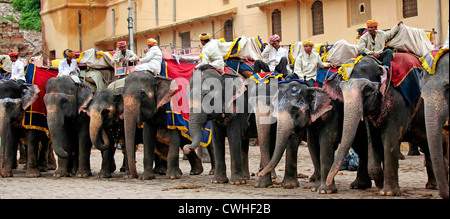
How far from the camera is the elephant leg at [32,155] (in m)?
15.2

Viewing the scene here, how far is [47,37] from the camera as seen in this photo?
50.0m

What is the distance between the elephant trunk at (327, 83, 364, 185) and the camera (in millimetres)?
10113

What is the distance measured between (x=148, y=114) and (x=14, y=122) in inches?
125

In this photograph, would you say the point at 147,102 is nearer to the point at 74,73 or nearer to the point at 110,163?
the point at 110,163

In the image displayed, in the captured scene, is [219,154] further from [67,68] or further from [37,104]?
[67,68]

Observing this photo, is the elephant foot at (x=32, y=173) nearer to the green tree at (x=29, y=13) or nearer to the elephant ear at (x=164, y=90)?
the elephant ear at (x=164, y=90)

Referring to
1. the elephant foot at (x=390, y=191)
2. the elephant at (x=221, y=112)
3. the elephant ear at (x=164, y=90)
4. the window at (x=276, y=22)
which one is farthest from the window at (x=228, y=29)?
the elephant foot at (x=390, y=191)

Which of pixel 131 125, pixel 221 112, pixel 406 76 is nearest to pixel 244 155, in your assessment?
pixel 221 112

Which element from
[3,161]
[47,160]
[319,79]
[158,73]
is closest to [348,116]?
[319,79]

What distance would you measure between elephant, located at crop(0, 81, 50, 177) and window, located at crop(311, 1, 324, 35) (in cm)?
1967

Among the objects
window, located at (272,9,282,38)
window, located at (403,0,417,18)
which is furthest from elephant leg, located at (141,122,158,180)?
window, located at (272,9,282,38)

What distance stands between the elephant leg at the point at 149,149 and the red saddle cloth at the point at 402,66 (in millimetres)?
5058

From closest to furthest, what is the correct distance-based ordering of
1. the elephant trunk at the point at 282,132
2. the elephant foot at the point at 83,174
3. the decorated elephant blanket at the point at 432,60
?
the decorated elephant blanket at the point at 432,60 < the elephant trunk at the point at 282,132 < the elephant foot at the point at 83,174

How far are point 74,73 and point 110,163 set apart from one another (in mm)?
2318
